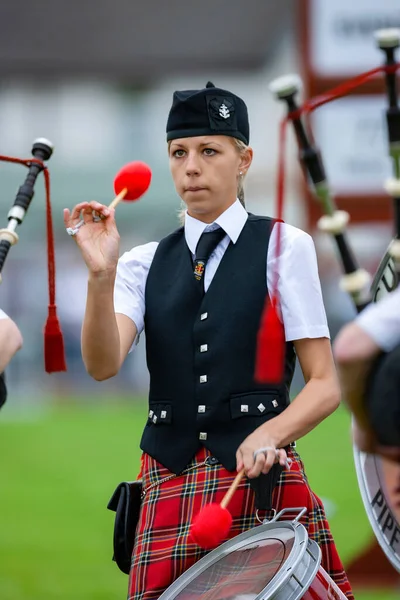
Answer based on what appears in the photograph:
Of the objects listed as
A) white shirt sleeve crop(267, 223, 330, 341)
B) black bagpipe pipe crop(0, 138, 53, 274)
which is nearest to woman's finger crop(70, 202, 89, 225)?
black bagpipe pipe crop(0, 138, 53, 274)

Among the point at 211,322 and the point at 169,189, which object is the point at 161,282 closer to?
the point at 211,322

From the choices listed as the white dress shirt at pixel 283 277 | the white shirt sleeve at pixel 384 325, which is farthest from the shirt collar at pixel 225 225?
the white shirt sleeve at pixel 384 325

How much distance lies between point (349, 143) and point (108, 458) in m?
5.18

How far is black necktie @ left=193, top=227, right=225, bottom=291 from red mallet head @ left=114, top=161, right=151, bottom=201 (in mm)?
206

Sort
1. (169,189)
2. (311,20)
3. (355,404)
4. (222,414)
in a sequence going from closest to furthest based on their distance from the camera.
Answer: (355,404)
(222,414)
(311,20)
(169,189)

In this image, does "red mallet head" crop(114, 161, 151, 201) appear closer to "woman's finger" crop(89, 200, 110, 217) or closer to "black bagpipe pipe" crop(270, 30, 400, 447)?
"woman's finger" crop(89, 200, 110, 217)

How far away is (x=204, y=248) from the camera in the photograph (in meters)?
3.05

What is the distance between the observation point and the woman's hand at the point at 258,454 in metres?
2.69

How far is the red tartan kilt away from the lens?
2.87 meters

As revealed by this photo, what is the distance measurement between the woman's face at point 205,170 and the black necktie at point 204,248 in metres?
0.06

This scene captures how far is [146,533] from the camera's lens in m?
2.96

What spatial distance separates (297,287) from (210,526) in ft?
2.12

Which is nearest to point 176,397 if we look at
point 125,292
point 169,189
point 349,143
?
point 125,292

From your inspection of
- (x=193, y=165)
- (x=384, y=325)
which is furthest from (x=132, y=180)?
(x=384, y=325)
